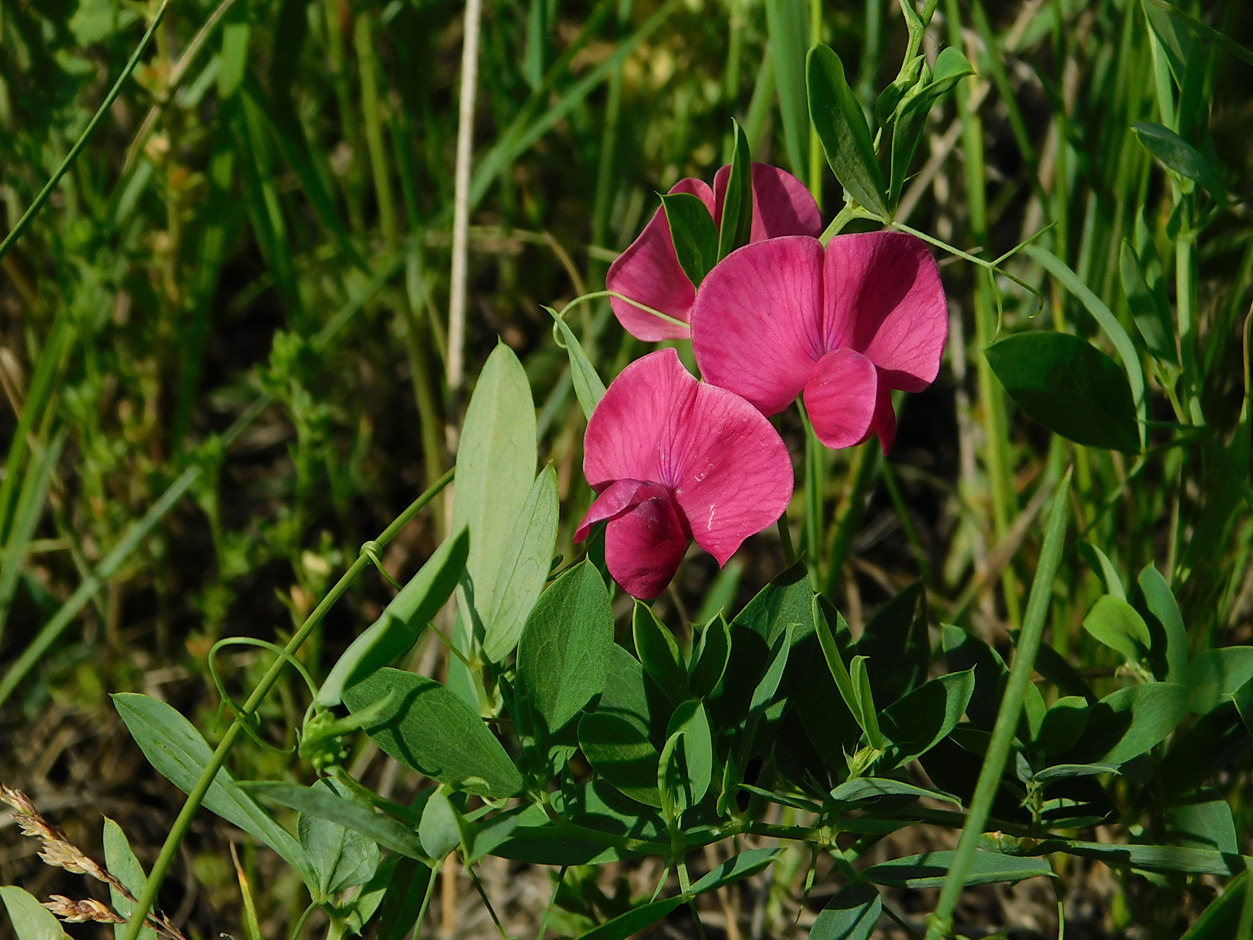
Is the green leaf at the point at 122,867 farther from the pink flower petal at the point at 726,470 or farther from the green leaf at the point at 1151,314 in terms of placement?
the green leaf at the point at 1151,314

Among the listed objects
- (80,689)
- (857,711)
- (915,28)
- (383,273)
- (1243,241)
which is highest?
(915,28)

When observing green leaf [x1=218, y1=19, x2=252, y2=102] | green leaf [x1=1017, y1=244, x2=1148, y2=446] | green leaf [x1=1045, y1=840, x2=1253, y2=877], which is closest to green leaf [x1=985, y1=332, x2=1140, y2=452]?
green leaf [x1=1017, y1=244, x2=1148, y2=446]

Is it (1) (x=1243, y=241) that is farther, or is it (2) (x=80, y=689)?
(2) (x=80, y=689)

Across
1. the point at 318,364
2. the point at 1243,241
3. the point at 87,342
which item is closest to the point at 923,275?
the point at 1243,241

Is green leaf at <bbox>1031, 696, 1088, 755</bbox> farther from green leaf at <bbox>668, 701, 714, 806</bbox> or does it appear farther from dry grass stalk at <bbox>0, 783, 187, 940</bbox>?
dry grass stalk at <bbox>0, 783, 187, 940</bbox>

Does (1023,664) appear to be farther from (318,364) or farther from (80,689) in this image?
(80,689)

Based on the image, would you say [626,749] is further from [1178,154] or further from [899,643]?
[1178,154]
